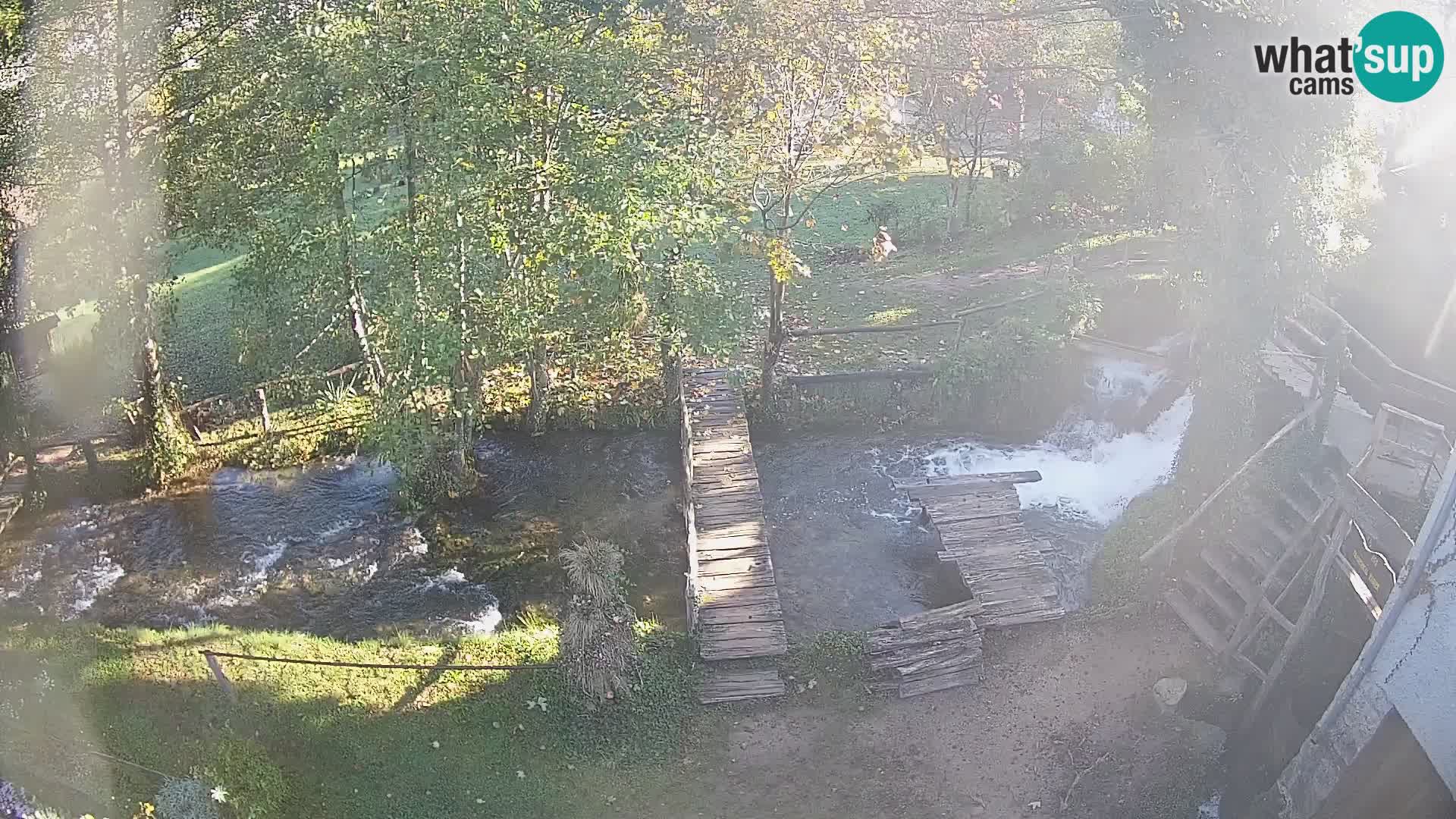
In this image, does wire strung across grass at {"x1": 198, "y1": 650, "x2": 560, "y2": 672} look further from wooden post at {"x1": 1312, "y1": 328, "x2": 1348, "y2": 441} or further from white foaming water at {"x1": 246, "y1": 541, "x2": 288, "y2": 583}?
wooden post at {"x1": 1312, "y1": 328, "x2": 1348, "y2": 441}

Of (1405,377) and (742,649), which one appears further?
(1405,377)

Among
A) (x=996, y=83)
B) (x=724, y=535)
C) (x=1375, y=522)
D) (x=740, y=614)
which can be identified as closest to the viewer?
(x=1375, y=522)

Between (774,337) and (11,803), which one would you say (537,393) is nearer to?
(774,337)

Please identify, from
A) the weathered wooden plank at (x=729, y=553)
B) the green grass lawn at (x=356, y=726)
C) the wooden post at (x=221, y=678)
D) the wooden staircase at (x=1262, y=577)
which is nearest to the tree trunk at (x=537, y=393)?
the weathered wooden plank at (x=729, y=553)

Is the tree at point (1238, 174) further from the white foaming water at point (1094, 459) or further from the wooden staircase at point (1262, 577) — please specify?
the white foaming water at point (1094, 459)

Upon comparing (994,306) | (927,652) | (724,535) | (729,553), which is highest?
(994,306)

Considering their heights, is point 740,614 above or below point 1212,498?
below

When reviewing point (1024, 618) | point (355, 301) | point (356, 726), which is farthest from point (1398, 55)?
point (356, 726)

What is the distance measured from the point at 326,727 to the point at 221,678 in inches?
52.8

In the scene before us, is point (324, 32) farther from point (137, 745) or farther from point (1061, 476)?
point (1061, 476)

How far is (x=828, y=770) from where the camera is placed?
11172 millimetres

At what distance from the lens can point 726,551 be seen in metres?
14.2

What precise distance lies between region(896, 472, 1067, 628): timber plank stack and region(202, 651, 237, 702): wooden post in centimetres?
893

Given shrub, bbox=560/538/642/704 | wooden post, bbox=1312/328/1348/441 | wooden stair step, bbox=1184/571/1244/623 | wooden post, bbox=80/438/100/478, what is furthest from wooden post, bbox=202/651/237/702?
wooden post, bbox=1312/328/1348/441
